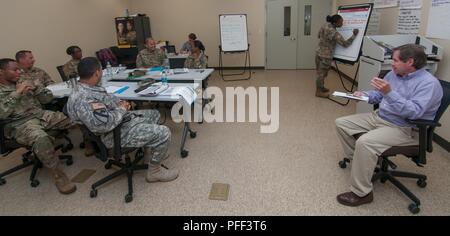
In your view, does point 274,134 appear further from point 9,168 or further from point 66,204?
point 9,168

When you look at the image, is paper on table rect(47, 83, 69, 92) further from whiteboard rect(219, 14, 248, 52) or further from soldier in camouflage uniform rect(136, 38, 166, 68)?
whiteboard rect(219, 14, 248, 52)

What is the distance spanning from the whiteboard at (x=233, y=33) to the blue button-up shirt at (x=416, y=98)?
4.80 m

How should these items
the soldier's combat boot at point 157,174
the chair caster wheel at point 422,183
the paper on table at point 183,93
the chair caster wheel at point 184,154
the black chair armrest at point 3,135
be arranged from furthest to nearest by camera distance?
the chair caster wheel at point 184,154 < the paper on table at point 183,93 < the soldier's combat boot at point 157,174 < the black chair armrest at point 3,135 < the chair caster wheel at point 422,183

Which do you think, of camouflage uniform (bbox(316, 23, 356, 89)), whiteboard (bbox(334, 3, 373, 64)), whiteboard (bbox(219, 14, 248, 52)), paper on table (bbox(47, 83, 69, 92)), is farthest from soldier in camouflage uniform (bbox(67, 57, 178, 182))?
whiteboard (bbox(219, 14, 248, 52))

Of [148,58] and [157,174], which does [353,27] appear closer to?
[148,58]

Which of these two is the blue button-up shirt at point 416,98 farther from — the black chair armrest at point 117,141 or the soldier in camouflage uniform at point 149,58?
the soldier in camouflage uniform at point 149,58

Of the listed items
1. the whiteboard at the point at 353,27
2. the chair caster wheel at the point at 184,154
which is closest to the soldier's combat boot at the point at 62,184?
the chair caster wheel at the point at 184,154

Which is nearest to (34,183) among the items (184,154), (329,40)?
(184,154)

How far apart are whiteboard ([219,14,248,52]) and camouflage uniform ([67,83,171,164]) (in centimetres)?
451

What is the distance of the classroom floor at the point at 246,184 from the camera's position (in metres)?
2.06

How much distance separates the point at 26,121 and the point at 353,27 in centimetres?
438

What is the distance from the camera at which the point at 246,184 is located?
2.36 m

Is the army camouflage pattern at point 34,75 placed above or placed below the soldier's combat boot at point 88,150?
above
